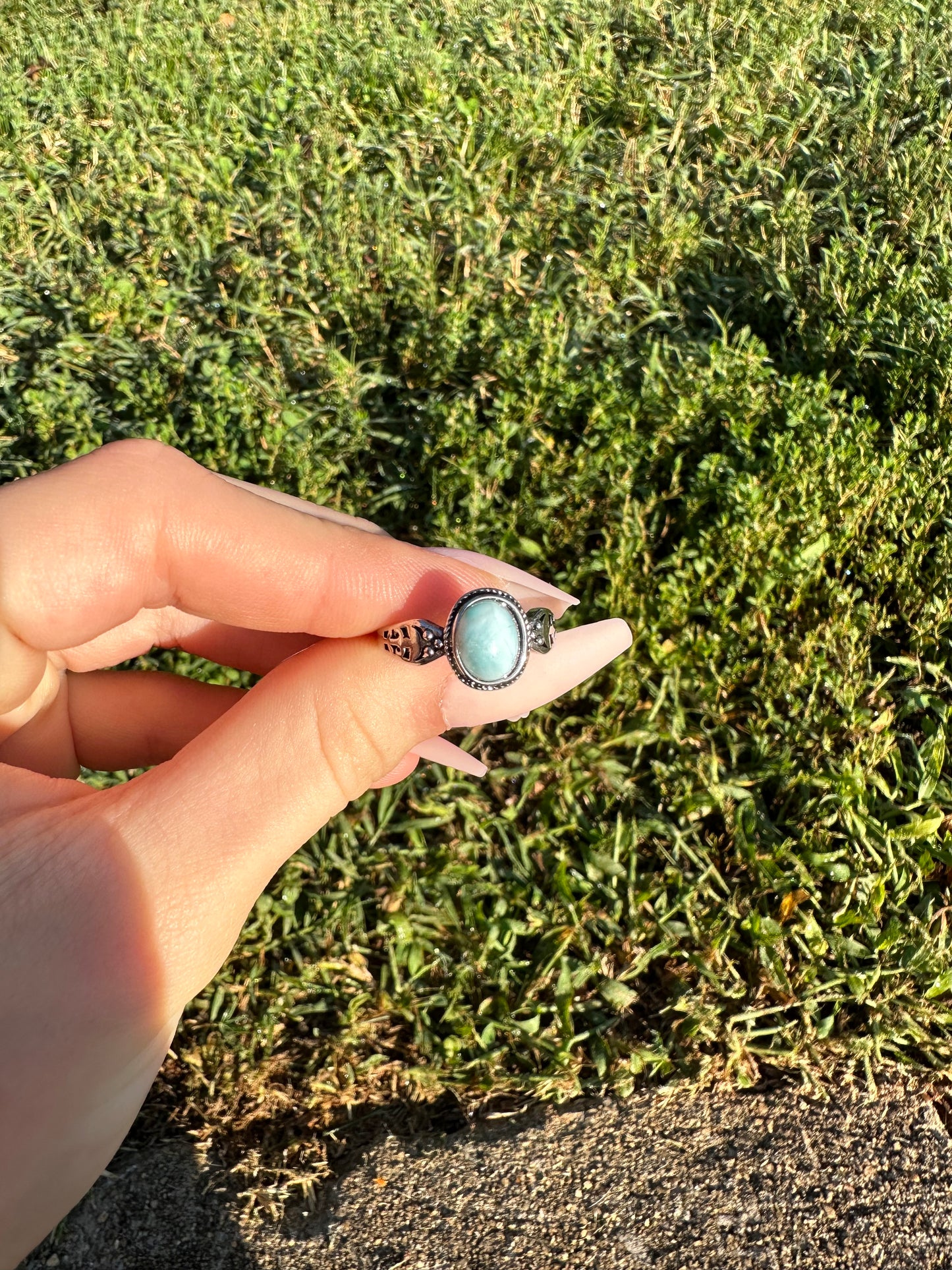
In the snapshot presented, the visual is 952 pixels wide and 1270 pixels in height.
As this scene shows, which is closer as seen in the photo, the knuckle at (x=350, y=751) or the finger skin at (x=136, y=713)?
the knuckle at (x=350, y=751)

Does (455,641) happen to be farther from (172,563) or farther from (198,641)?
(198,641)

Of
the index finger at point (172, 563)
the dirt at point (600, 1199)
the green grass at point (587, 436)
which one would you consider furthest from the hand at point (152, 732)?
the dirt at point (600, 1199)

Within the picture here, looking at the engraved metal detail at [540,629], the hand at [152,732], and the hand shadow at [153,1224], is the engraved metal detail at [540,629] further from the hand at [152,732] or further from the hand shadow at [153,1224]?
the hand shadow at [153,1224]


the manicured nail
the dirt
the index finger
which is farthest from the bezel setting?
the dirt

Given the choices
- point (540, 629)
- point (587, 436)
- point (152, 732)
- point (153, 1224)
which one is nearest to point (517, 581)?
point (540, 629)

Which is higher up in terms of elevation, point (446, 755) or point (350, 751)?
point (350, 751)

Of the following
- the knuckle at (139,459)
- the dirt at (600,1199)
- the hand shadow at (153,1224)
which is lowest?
Answer: the hand shadow at (153,1224)
